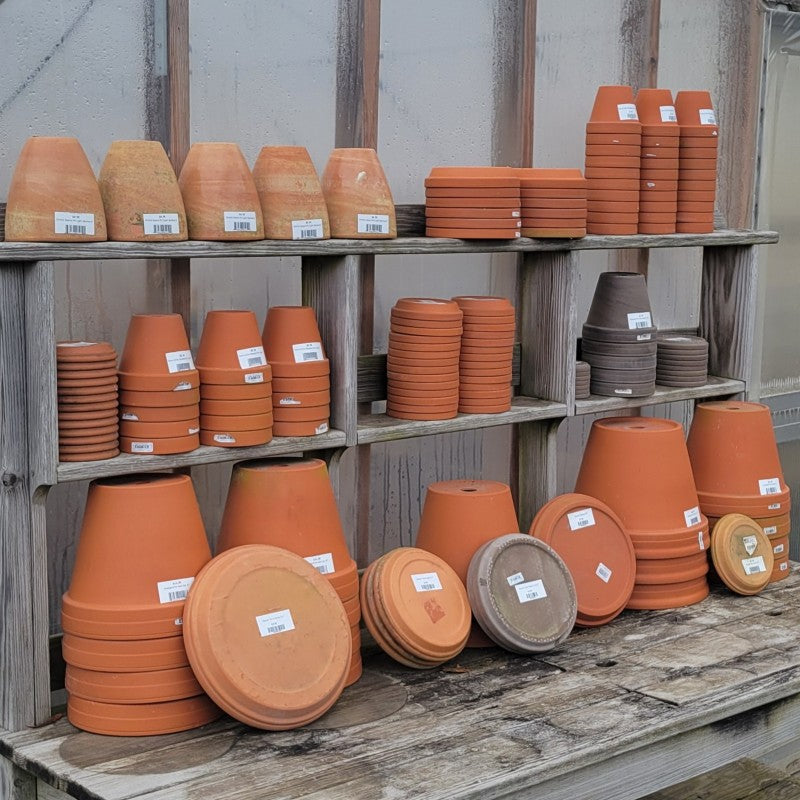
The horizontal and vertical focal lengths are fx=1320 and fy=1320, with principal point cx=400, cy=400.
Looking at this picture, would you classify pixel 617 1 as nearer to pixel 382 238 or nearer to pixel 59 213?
pixel 382 238

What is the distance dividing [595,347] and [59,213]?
1.80m

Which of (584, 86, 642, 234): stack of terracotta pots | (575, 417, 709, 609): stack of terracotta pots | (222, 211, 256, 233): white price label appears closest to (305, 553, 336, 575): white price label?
(222, 211, 256, 233): white price label

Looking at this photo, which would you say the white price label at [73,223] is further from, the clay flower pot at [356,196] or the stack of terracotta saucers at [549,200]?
the stack of terracotta saucers at [549,200]

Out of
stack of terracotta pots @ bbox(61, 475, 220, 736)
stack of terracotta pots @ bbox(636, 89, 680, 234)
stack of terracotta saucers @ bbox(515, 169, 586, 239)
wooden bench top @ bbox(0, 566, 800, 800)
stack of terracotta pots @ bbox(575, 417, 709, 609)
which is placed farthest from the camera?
stack of terracotta pots @ bbox(636, 89, 680, 234)

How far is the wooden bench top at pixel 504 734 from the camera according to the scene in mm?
2639

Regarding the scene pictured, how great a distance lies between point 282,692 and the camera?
2834mm

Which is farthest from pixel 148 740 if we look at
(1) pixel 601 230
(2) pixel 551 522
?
(1) pixel 601 230

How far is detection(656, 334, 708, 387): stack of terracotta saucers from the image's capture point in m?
4.13

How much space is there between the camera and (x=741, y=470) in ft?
13.3

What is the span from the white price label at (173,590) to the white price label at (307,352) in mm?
620

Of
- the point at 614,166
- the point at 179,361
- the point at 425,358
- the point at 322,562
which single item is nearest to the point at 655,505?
the point at 425,358

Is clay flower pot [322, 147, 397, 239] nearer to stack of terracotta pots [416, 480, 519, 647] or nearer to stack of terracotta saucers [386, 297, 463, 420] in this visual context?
stack of terracotta saucers [386, 297, 463, 420]

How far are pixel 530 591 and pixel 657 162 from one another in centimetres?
136

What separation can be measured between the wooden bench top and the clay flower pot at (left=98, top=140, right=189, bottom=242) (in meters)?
1.10
